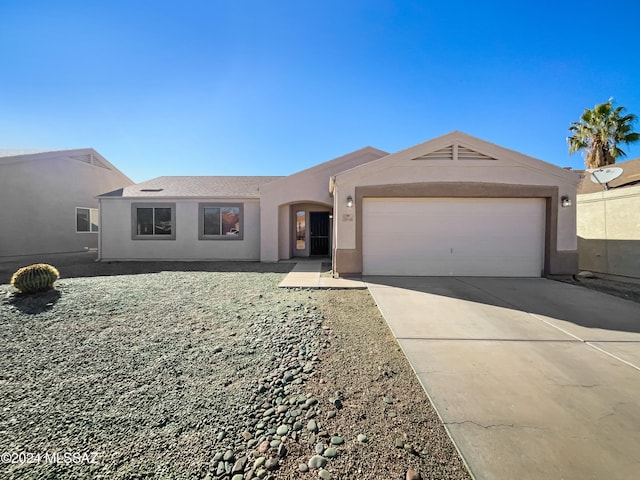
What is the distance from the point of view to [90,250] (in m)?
15.9

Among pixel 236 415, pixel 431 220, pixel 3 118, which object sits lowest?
pixel 236 415

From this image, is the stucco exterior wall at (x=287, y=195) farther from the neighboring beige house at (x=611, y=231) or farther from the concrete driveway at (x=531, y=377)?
the neighboring beige house at (x=611, y=231)

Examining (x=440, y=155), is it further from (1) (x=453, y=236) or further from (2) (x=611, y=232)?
(2) (x=611, y=232)

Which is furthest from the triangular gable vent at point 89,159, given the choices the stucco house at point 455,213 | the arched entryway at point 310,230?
the stucco house at point 455,213

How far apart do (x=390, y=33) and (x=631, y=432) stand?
11.1m

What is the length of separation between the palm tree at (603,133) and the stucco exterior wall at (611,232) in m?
9.29

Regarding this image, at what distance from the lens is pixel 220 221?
40.0 feet

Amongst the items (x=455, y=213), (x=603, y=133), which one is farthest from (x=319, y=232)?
(x=603, y=133)

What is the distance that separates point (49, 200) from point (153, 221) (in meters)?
6.87

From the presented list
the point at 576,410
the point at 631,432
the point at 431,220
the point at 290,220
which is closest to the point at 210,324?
the point at 576,410

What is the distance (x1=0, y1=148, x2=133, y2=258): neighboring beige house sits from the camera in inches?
493

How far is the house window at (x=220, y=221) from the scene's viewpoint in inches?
477

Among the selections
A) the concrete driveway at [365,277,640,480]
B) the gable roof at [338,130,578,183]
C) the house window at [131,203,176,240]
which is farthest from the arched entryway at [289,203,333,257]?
the concrete driveway at [365,277,640,480]

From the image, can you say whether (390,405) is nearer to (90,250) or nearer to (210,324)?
(210,324)
